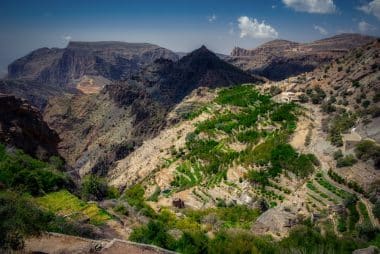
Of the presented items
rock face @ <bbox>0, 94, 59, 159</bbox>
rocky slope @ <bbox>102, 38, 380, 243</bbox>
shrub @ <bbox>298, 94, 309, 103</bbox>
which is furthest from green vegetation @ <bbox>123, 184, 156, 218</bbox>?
shrub @ <bbox>298, 94, 309, 103</bbox>

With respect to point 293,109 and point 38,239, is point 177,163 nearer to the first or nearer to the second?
point 293,109

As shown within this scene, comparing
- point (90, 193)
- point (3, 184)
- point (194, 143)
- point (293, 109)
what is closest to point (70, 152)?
point (194, 143)

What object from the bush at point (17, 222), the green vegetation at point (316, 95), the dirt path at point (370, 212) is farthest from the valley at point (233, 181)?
the green vegetation at point (316, 95)

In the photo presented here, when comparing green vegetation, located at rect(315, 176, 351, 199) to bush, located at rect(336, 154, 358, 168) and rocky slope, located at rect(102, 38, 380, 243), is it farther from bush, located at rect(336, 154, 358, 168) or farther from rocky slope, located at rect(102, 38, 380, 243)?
bush, located at rect(336, 154, 358, 168)

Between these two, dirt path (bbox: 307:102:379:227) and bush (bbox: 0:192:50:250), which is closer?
bush (bbox: 0:192:50:250)

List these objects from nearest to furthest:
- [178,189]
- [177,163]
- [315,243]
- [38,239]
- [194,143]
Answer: [38,239] → [315,243] → [178,189] → [177,163] → [194,143]
